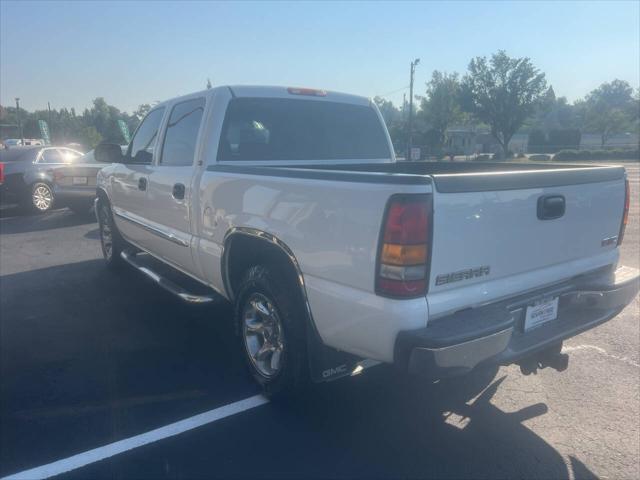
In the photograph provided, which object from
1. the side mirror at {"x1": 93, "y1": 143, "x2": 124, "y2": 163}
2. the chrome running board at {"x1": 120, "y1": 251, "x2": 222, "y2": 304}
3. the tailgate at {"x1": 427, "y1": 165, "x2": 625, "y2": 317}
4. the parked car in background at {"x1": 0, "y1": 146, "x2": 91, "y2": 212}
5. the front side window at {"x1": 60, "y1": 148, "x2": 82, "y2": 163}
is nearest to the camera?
the tailgate at {"x1": 427, "y1": 165, "x2": 625, "y2": 317}

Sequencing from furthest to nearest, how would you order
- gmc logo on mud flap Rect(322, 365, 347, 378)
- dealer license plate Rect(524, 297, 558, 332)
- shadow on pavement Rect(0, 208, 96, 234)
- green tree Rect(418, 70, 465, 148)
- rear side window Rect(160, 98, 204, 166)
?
green tree Rect(418, 70, 465, 148), shadow on pavement Rect(0, 208, 96, 234), rear side window Rect(160, 98, 204, 166), gmc logo on mud flap Rect(322, 365, 347, 378), dealer license plate Rect(524, 297, 558, 332)

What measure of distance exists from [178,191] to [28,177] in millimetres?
10030

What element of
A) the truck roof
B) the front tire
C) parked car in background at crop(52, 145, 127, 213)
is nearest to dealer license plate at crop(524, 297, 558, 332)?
Result: the truck roof

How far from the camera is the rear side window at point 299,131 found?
4.26m

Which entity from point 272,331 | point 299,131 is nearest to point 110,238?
point 299,131

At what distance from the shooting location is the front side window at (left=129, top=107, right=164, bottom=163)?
5.21 m

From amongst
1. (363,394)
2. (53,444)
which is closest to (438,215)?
(363,394)

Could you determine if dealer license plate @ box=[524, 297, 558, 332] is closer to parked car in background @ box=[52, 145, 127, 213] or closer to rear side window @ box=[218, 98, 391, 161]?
rear side window @ box=[218, 98, 391, 161]

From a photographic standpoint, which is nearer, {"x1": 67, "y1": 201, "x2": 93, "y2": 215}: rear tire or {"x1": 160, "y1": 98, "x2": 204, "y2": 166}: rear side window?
{"x1": 160, "y1": 98, "x2": 204, "y2": 166}: rear side window

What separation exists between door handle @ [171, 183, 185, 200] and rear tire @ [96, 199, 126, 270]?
2.43m

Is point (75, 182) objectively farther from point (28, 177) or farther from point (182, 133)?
point (182, 133)

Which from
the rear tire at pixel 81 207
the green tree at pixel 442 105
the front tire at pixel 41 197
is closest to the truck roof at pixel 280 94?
the rear tire at pixel 81 207

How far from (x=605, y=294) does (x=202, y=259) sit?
112 inches

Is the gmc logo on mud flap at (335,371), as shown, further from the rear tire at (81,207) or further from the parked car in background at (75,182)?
the rear tire at (81,207)
